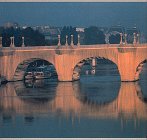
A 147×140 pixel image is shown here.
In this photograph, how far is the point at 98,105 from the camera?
6.20 metres

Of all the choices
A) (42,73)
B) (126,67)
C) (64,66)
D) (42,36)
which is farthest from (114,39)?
(42,73)

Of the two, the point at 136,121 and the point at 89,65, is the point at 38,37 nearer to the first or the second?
the point at 89,65

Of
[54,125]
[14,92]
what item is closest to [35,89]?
[14,92]

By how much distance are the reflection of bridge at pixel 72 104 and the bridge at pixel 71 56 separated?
0.35m

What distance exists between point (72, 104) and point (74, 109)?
1.01 ft

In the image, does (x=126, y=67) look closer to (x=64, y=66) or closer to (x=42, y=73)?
(x=64, y=66)

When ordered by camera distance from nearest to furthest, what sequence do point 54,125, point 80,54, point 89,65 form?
point 54,125, point 80,54, point 89,65

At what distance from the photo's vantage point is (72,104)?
6.30m

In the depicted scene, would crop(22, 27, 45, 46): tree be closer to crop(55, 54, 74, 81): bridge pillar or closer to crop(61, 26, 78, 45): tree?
crop(61, 26, 78, 45): tree

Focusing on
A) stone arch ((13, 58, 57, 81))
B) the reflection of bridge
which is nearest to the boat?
stone arch ((13, 58, 57, 81))

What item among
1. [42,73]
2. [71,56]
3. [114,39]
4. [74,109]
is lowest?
[74,109]

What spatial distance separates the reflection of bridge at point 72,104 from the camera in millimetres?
5707

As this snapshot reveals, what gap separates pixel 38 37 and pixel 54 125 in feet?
12.7

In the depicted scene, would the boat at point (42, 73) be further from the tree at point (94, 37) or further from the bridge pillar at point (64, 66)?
the tree at point (94, 37)
